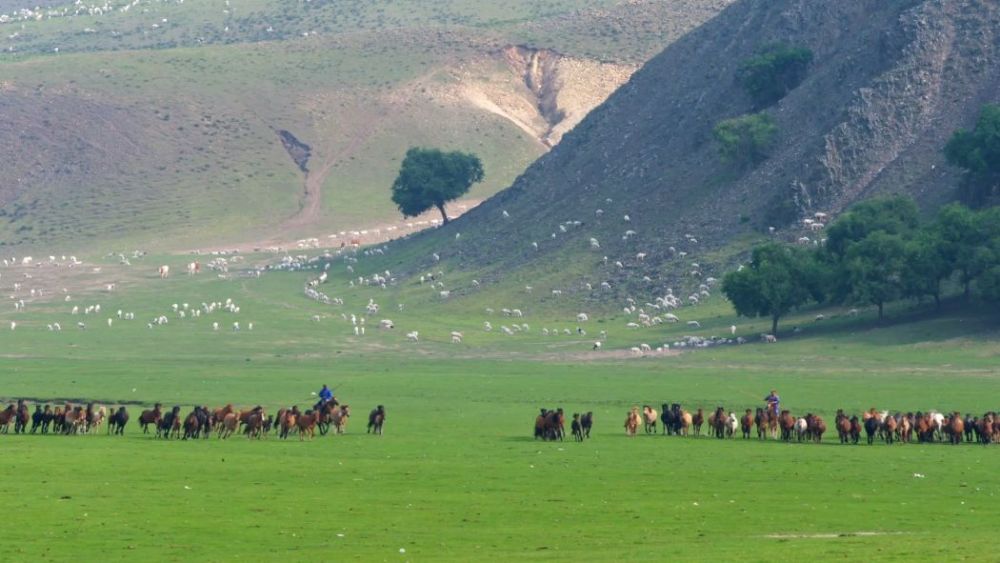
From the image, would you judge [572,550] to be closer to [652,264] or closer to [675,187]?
[652,264]

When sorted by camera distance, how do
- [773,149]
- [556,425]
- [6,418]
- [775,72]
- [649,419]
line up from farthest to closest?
[775,72] < [773,149] < [649,419] < [6,418] < [556,425]

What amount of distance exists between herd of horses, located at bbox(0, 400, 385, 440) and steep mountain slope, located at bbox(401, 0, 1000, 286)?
199 ft

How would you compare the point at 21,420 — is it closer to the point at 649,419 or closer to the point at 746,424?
the point at 649,419

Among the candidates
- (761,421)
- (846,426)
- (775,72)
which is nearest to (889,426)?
(846,426)

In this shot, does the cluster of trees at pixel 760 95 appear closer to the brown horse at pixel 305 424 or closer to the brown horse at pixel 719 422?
the brown horse at pixel 719 422

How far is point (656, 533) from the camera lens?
37156 mm

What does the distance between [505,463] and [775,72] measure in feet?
280

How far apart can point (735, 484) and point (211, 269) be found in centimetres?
11209

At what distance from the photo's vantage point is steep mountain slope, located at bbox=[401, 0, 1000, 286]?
118m

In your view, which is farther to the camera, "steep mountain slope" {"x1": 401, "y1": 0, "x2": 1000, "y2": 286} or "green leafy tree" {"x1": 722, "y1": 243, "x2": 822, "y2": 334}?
"steep mountain slope" {"x1": 401, "y1": 0, "x2": 1000, "y2": 286}

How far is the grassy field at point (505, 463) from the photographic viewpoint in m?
35.9

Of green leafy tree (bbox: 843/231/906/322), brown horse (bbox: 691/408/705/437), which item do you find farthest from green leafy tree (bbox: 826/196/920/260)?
brown horse (bbox: 691/408/705/437)

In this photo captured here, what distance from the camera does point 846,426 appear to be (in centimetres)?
5638

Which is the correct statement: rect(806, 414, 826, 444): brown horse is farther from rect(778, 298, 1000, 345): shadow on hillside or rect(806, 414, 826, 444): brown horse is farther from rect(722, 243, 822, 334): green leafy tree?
rect(722, 243, 822, 334): green leafy tree
